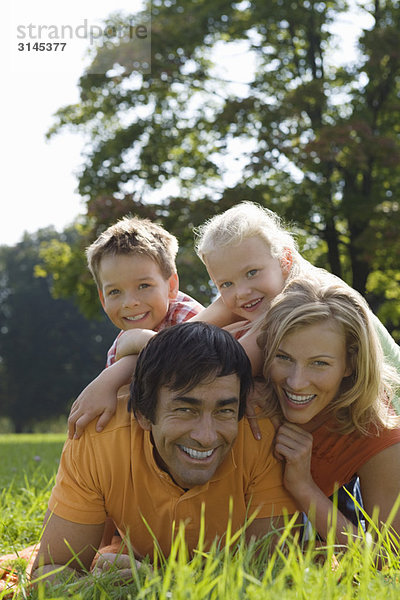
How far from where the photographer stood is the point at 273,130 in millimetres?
14180

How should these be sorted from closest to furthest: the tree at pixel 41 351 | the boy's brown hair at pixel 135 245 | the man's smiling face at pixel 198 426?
the man's smiling face at pixel 198 426 < the boy's brown hair at pixel 135 245 < the tree at pixel 41 351

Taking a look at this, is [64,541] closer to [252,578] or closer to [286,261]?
[252,578]

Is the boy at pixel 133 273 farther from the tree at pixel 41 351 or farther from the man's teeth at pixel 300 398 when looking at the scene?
the tree at pixel 41 351

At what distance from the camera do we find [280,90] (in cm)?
1585

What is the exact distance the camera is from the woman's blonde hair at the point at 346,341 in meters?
2.97

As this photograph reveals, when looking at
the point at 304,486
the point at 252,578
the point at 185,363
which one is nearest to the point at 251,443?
the point at 304,486

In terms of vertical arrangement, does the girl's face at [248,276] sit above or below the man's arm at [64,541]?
above

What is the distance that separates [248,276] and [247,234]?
0.77 feet

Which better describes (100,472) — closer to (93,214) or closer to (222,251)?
(222,251)

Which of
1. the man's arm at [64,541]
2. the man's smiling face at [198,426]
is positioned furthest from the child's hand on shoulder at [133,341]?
the man's arm at [64,541]

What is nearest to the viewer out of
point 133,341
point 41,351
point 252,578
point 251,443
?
point 252,578

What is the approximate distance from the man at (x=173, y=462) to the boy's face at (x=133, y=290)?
99 centimetres

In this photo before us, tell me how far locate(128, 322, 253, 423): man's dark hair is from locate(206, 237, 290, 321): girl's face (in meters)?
0.77

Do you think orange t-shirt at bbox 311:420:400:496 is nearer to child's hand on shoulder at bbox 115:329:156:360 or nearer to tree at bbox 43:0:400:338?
child's hand on shoulder at bbox 115:329:156:360
